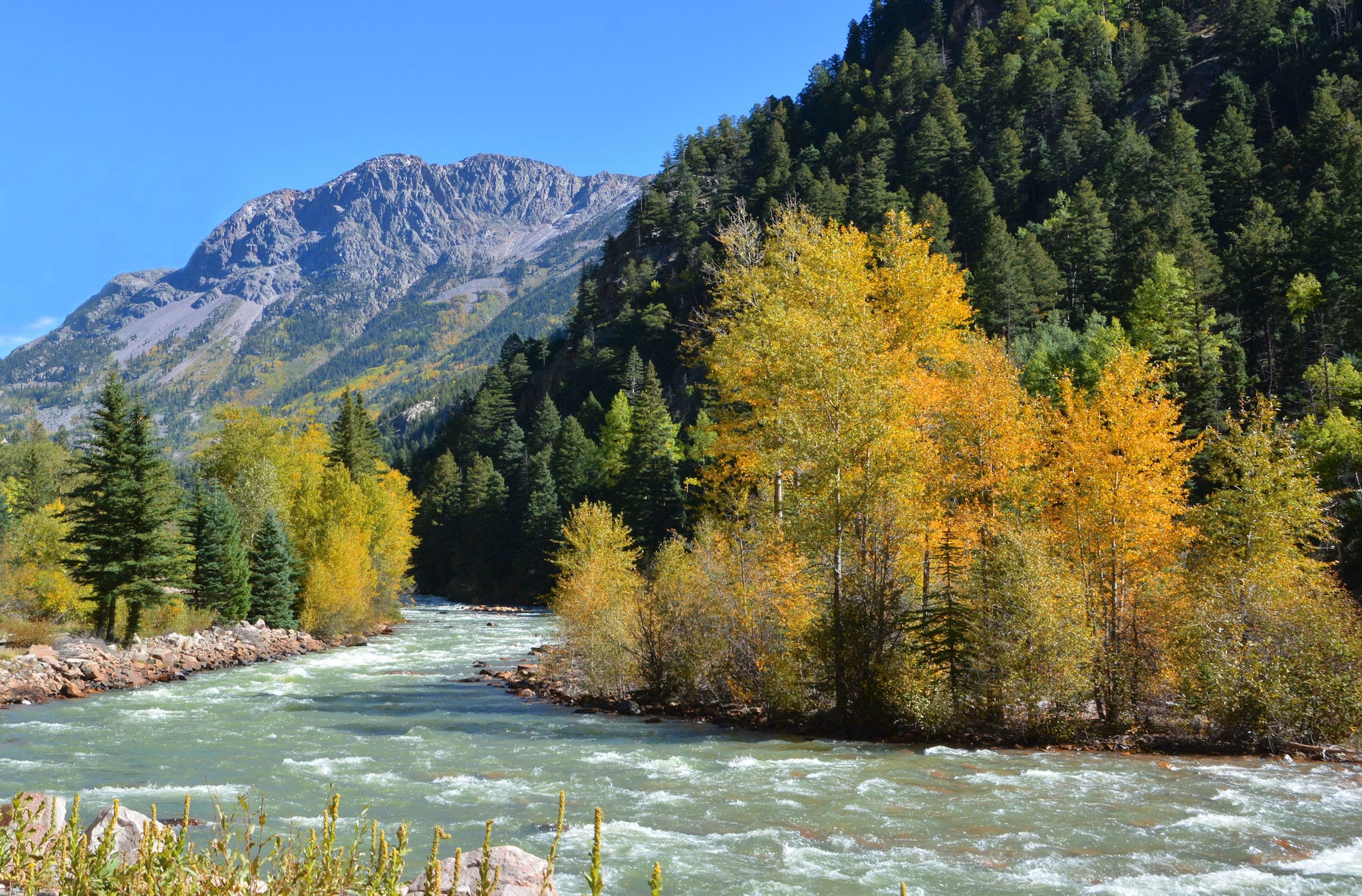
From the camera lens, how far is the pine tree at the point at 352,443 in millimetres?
68938

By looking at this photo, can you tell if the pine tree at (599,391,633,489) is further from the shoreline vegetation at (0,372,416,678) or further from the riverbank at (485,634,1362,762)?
the riverbank at (485,634,1362,762)

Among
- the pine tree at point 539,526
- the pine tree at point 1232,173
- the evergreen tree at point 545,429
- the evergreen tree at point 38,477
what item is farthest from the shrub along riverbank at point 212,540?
the pine tree at point 1232,173

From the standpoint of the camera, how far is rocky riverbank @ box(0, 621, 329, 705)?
2733cm

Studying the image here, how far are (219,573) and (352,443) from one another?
28.6m

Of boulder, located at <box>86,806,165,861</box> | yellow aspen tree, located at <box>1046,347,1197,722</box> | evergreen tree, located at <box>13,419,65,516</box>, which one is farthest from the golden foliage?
boulder, located at <box>86,806,165,861</box>

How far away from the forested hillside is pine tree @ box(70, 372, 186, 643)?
25417mm

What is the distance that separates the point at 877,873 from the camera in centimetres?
1092

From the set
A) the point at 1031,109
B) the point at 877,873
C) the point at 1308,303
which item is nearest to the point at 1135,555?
the point at 877,873

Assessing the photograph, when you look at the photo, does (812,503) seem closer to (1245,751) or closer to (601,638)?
(601,638)

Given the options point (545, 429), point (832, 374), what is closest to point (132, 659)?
point (832, 374)

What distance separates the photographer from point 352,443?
6981 centimetres

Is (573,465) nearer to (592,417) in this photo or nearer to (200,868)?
(592,417)

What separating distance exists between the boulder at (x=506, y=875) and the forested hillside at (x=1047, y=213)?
20.3m

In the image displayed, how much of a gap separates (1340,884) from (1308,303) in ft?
193
